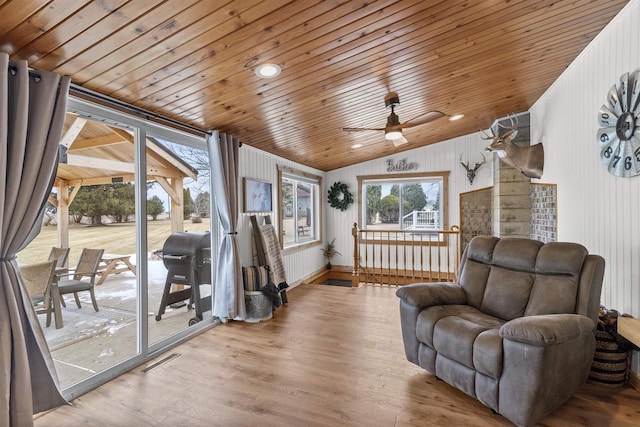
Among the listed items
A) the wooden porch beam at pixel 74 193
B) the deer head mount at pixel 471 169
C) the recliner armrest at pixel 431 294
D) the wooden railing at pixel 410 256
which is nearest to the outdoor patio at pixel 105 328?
the wooden porch beam at pixel 74 193

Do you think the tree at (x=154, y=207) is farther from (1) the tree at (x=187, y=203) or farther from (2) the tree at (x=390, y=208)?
(2) the tree at (x=390, y=208)

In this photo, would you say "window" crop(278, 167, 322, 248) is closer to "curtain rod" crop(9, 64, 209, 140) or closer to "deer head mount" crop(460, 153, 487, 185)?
"curtain rod" crop(9, 64, 209, 140)

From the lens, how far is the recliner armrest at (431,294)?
251 centimetres

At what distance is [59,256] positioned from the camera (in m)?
2.43

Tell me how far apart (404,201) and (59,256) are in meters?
5.61

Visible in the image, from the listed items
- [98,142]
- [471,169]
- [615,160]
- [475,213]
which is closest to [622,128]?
[615,160]

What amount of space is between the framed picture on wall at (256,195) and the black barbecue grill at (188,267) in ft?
2.60

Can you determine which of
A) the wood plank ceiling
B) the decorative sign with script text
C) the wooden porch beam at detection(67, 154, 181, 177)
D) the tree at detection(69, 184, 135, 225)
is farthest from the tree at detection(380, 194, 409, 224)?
the tree at detection(69, 184, 135, 225)

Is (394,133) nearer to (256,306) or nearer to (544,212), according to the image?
(544,212)

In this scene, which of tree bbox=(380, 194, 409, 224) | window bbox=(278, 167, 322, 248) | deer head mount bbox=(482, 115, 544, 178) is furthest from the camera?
tree bbox=(380, 194, 409, 224)

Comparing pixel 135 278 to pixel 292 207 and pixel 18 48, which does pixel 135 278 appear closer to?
pixel 18 48

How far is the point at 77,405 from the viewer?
2.14 m

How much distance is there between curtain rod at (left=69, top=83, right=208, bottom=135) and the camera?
2.22 metres

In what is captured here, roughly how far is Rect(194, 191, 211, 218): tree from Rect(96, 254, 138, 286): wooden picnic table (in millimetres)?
933
